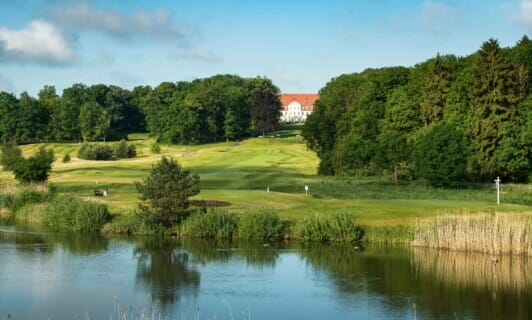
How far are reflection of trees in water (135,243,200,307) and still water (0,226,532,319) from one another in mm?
53

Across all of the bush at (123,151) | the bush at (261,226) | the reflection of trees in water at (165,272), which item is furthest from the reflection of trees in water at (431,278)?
the bush at (123,151)

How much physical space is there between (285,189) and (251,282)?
32.0 m

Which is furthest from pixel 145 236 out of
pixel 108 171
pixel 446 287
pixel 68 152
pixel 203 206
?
pixel 68 152

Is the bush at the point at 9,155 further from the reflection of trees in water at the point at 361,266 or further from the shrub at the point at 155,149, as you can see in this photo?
the reflection of trees in water at the point at 361,266

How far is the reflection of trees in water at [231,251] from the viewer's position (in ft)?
126

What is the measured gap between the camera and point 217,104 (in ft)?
469

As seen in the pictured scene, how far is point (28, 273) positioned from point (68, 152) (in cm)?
9014

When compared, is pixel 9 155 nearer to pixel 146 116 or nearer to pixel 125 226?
pixel 125 226

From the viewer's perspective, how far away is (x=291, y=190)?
64062mm

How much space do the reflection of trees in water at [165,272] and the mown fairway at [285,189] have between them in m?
8.13

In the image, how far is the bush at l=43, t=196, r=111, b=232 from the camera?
4772cm

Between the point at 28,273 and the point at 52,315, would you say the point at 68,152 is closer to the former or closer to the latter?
the point at 28,273

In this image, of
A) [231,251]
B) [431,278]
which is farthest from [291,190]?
[431,278]

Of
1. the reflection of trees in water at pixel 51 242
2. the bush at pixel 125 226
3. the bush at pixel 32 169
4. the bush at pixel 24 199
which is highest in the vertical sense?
the bush at pixel 32 169
